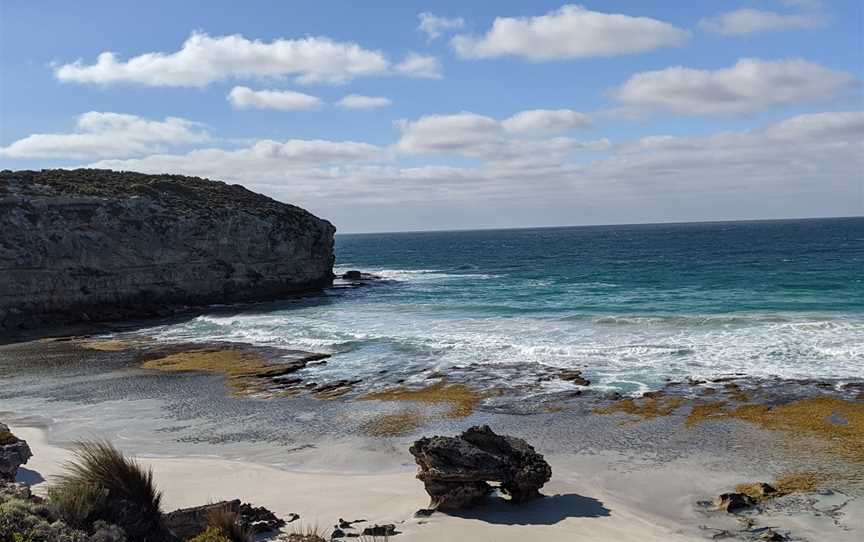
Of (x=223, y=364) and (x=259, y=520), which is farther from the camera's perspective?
(x=223, y=364)

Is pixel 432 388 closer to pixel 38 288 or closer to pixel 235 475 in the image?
pixel 235 475

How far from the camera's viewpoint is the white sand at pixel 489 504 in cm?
1177

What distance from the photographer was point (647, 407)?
20047mm

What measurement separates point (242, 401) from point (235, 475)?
25.4ft

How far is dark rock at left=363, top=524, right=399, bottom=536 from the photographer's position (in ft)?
37.0

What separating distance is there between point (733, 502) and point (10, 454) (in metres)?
14.4

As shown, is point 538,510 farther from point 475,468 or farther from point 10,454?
point 10,454

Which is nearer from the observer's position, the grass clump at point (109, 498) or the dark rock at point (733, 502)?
the grass clump at point (109, 498)

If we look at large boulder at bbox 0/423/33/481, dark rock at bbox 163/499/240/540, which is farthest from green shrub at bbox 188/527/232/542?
large boulder at bbox 0/423/33/481

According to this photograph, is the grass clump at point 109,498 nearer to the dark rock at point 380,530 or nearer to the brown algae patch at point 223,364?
the dark rock at point 380,530

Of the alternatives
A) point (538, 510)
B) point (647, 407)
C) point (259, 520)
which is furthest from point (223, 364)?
point (538, 510)

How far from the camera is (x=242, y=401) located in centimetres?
2258

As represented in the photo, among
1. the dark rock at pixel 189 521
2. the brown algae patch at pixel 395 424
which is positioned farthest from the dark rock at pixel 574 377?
the dark rock at pixel 189 521

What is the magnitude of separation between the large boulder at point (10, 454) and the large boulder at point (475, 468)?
7951 millimetres
